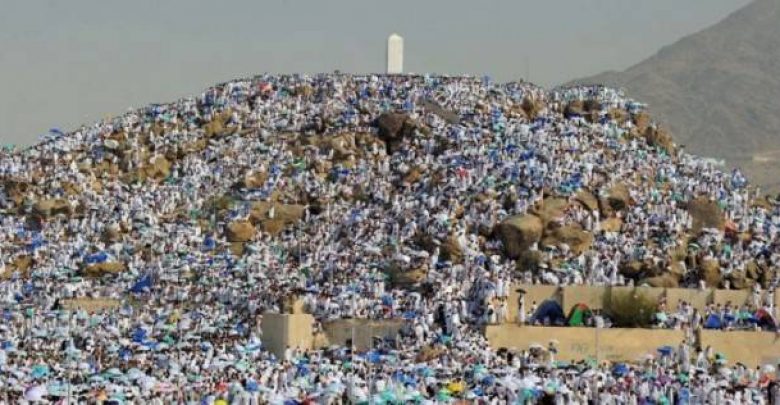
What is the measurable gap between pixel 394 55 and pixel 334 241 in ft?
69.7

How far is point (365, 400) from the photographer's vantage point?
4494cm

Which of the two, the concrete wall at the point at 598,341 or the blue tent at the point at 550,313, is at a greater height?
the blue tent at the point at 550,313

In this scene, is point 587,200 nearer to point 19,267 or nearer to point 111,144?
point 19,267

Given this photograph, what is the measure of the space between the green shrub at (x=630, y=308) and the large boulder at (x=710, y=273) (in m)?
4.02

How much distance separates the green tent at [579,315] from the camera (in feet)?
194

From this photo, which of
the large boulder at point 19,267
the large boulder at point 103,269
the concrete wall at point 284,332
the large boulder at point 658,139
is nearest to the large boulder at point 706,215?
the large boulder at point 658,139

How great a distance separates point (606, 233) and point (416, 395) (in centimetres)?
2367

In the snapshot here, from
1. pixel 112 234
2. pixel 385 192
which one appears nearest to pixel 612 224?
pixel 385 192

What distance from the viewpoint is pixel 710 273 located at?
208ft

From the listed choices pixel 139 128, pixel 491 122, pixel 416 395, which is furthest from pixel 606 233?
pixel 139 128

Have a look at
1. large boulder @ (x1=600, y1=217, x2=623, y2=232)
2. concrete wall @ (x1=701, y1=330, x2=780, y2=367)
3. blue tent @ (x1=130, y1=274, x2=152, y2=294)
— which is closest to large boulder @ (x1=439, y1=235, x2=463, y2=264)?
large boulder @ (x1=600, y1=217, x2=623, y2=232)

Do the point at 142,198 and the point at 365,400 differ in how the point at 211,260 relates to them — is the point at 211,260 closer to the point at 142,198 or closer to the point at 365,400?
the point at 142,198

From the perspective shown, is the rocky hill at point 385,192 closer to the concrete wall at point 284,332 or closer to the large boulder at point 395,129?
the large boulder at point 395,129

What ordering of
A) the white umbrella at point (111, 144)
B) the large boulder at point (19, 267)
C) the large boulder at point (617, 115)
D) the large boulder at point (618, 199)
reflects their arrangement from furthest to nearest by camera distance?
the white umbrella at point (111, 144) < the large boulder at point (617, 115) < the large boulder at point (19, 267) < the large boulder at point (618, 199)
